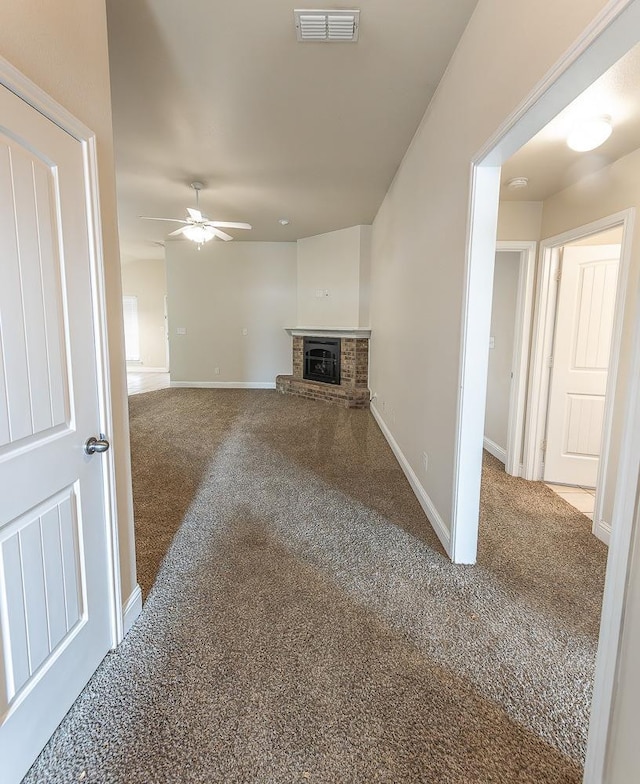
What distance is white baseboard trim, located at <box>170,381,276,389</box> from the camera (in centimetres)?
793

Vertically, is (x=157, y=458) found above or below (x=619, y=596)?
below

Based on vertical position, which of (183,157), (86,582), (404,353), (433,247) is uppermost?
(183,157)

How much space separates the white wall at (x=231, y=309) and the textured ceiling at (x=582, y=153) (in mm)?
5148

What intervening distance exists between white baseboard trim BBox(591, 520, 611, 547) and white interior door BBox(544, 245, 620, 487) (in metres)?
0.77

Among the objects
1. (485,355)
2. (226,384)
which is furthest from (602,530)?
(226,384)

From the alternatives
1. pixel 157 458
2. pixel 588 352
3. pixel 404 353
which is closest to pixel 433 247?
pixel 404 353

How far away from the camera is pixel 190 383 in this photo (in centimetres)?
802

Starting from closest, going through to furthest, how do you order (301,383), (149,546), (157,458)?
(149,546)
(157,458)
(301,383)

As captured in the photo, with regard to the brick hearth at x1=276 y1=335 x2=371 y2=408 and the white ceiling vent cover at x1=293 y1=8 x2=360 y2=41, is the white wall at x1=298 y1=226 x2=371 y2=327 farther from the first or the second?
the white ceiling vent cover at x1=293 y1=8 x2=360 y2=41

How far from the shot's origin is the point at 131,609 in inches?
67.5

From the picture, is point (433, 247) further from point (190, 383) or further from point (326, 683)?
point (190, 383)

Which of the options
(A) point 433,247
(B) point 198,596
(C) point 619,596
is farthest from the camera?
(A) point 433,247

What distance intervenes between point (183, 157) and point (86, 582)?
3703 mm

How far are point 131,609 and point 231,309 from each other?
663cm
